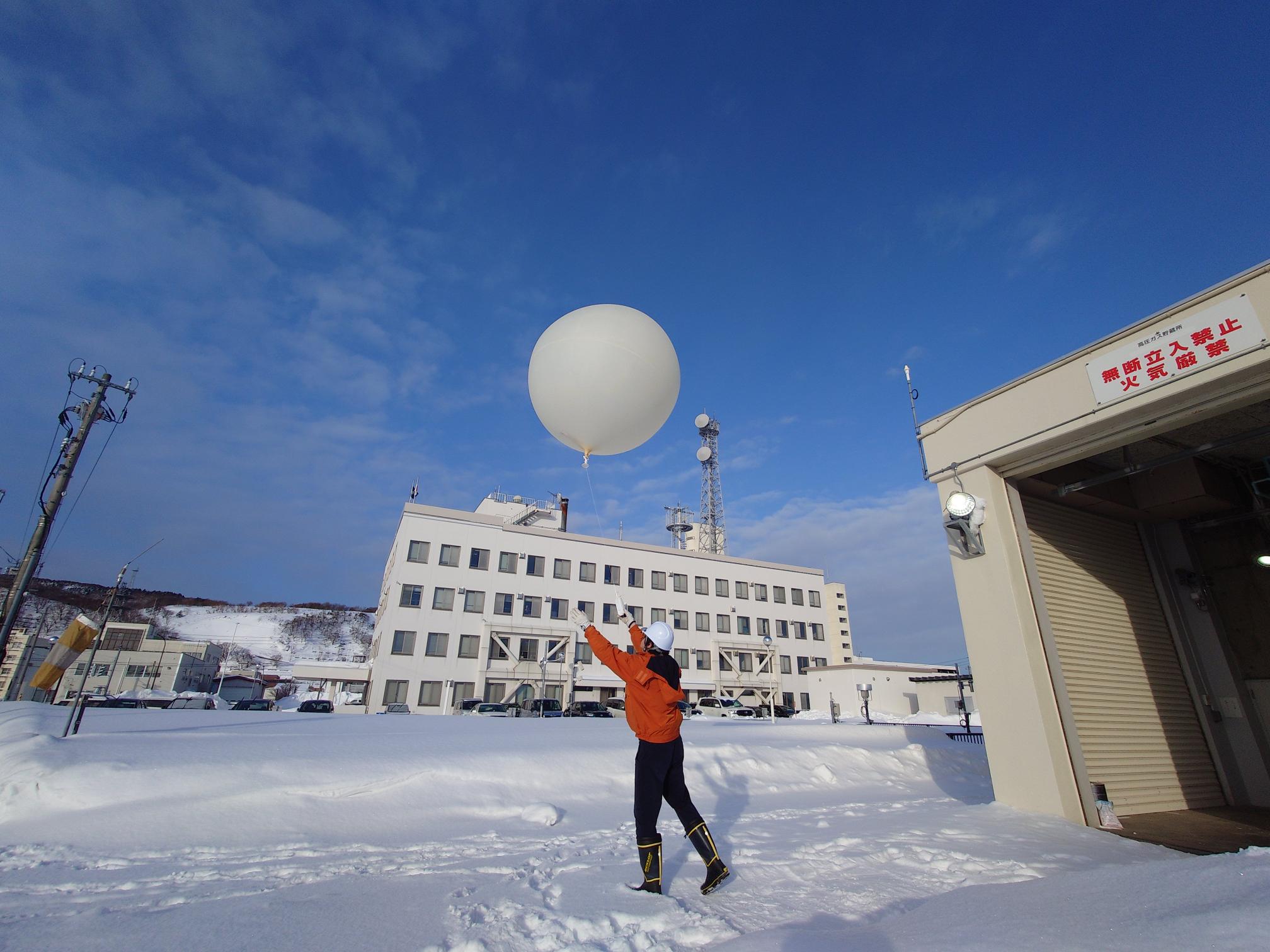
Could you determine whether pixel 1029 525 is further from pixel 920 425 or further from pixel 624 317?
pixel 624 317

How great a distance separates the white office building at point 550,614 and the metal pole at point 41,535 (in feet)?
54.2

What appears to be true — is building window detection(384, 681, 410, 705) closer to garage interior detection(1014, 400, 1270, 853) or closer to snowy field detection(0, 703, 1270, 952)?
snowy field detection(0, 703, 1270, 952)

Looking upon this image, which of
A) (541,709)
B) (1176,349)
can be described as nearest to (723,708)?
(541,709)

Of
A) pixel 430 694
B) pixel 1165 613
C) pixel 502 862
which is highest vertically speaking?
pixel 1165 613

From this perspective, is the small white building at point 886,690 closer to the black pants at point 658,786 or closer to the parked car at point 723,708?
the parked car at point 723,708

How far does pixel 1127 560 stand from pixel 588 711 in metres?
24.4

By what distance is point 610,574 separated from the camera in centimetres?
3766

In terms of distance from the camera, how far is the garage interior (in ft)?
22.9

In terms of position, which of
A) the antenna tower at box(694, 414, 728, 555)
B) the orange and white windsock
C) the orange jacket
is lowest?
the orange jacket

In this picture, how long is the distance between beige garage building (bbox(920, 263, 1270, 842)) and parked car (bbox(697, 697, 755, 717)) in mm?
23084

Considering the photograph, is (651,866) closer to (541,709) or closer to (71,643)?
(71,643)

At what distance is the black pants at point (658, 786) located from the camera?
378 centimetres

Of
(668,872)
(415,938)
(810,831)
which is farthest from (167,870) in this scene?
(810,831)

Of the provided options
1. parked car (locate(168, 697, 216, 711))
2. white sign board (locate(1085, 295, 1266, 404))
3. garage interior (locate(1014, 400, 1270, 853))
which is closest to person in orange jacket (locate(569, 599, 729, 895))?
garage interior (locate(1014, 400, 1270, 853))
